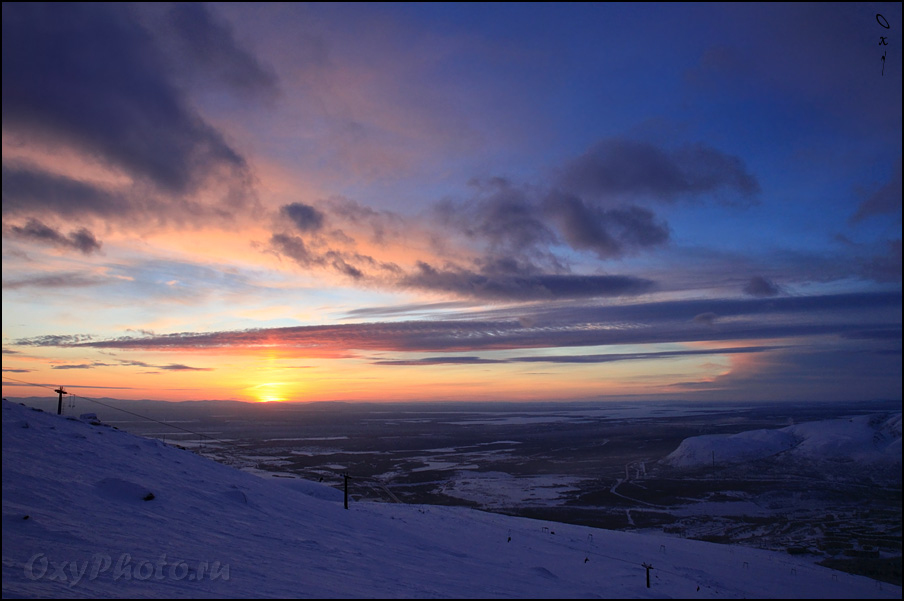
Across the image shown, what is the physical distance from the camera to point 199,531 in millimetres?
9766

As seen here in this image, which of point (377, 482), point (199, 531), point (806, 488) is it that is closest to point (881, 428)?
point (806, 488)

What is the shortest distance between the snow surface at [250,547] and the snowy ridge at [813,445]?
1536 inches

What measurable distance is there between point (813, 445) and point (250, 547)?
6603 cm

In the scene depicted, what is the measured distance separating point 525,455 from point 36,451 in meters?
62.2

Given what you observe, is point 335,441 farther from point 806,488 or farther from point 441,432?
point 806,488

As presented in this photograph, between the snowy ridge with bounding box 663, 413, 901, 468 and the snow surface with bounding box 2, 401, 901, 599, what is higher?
the snow surface with bounding box 2, 401, 901, 599

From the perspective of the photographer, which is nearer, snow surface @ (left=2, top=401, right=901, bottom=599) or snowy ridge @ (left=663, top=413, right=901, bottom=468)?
snow surface @ (left=2, top=401, right=901, bottom=599)

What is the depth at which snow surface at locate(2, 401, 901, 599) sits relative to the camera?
7035 millimetres

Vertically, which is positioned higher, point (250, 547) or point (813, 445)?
point (250, 547)

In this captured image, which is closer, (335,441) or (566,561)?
(566,561)

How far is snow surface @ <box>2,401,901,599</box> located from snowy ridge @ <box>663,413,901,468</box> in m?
39.0

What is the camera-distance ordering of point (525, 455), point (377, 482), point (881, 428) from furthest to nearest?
point (525, 455), point (881, 428), point (377, 482)

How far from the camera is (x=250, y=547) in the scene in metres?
9.53

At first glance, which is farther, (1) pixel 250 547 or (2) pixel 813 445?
(2) pixel 813 445
